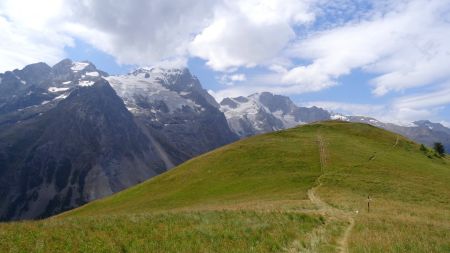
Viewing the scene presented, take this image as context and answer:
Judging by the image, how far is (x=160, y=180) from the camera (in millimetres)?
83938

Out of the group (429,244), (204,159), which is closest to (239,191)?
(204,159)

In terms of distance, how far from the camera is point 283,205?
46406mm

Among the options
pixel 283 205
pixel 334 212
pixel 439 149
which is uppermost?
pixel 439 149

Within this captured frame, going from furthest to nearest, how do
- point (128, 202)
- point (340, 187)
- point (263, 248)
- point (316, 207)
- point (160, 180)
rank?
point (160, 180) → point (128, 202) → point (340, 187) → point (316, 207) → point (263, 248)

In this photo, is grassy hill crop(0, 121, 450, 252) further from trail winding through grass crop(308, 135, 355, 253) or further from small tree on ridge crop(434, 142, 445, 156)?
small tree on ridge crop(434, 142, 445, 156)

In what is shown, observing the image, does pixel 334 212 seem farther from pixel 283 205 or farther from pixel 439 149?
pixel 439 149

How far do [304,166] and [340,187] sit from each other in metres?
15.5

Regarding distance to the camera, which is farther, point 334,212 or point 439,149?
point 439,149

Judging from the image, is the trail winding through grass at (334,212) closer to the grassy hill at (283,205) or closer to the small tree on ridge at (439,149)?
the grassy hill at (283,205)

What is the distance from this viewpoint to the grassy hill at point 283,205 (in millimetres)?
22980

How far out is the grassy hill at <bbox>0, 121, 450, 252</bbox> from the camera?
22980 mm

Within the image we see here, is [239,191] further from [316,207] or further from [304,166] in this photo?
[316,207]

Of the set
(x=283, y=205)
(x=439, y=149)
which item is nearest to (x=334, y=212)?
(x=283, y=205)

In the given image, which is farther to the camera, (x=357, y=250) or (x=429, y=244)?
(x=429, y=244)
